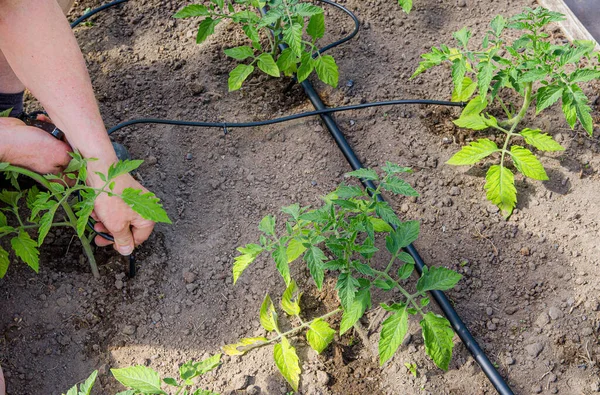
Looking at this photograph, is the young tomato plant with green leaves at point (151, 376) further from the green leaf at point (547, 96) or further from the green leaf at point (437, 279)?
the green leaf at point (547, 96)

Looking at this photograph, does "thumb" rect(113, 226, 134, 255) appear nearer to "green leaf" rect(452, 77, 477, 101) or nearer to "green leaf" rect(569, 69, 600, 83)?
"green leaf" rect(452, 77, 477, 101)

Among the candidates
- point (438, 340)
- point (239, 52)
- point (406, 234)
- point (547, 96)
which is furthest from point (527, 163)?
point (239, 52)

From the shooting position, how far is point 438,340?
67.3 inches

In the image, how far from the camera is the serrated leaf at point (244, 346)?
1.86m

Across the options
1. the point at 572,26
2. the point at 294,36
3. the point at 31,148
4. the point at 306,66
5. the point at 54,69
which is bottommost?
the point at 572,26

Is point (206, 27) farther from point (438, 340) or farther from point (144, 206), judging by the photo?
point (438, 340)

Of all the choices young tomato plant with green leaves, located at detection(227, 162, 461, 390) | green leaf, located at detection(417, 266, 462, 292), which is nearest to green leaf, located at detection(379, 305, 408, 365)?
young tomato plant with green leaves, located at detection(227, 162, 461, 390)

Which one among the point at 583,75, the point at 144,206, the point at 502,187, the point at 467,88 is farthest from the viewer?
the point at 467,88

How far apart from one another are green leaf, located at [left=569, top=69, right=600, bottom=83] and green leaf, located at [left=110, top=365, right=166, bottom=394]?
61.7 inches

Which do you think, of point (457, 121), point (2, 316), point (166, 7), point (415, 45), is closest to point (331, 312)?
point (457, 121)

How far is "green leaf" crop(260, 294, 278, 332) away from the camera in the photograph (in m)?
1.87

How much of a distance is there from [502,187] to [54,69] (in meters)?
1.48

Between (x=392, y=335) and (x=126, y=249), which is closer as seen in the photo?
(x=392, y=335)

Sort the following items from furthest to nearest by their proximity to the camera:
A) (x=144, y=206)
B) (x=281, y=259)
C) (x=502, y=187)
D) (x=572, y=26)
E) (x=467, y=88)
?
1. (x=572, y=26)
2. (x=467, y=88)
3. (x=502, y=187)
4. (x=281, y=259)
5. (x=144, y=206)
